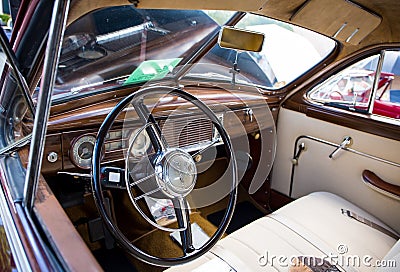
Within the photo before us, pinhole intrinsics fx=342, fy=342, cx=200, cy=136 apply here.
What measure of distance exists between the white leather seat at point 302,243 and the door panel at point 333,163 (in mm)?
185

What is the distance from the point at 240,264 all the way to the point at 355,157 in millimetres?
1078

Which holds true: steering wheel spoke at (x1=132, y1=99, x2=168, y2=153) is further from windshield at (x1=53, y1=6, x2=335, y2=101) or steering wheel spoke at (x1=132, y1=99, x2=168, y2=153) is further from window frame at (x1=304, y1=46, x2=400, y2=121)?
window frame at (x1=304, y1=46, x2=400, y2=121)

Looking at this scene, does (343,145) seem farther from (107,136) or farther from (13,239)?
(13,239)

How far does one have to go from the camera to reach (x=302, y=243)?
154cm

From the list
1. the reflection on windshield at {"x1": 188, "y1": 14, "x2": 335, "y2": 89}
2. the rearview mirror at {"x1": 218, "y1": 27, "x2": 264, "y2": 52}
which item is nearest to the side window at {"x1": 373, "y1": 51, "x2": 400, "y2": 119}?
the reflection on windshield at {"x1": 188, "y1": 14, "x2": 335, "y2": 89}

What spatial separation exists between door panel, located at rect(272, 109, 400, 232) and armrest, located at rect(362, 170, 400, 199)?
0.02 metres

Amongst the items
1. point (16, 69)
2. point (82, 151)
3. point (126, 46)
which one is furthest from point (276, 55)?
point (16, 69)

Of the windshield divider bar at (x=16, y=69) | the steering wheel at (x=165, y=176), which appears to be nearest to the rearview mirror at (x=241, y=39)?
the steering wheel at (x=165, y=176)

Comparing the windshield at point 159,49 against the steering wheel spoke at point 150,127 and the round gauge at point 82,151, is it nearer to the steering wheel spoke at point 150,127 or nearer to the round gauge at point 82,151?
the round gauge at point 82,151

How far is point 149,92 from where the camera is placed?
1369 mm

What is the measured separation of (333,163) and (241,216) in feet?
2.49

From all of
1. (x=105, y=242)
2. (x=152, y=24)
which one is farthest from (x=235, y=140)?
(x=105, y=242)

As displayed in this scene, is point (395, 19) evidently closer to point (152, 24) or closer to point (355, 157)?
point (355, 157)

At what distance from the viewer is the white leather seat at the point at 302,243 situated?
140cm
